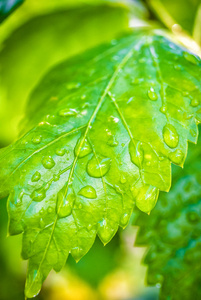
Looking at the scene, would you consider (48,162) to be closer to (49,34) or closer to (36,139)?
(36,139)

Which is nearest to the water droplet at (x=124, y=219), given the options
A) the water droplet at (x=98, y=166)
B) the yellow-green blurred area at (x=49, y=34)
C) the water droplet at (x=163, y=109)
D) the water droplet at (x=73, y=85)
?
the water droplet at (x=98, y=166)

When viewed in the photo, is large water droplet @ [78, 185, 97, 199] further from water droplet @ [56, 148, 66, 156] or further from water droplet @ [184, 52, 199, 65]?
water droplet @ [184, 52, 199, 65]

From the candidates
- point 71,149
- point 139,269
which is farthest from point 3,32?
point 139,269

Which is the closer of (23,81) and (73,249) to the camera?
(73,249)

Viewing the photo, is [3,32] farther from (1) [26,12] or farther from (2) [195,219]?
(2) [195,219]

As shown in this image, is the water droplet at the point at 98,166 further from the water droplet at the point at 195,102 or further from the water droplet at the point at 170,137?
the water droplet at the point at 195,102

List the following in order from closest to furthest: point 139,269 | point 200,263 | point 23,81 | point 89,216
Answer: point 89,216, point 200,263, point 23,81, point 139,269

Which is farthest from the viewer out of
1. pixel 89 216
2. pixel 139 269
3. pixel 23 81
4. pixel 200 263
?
pixel 139 269
